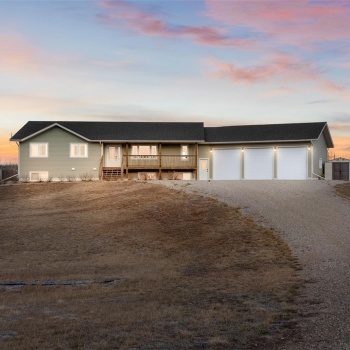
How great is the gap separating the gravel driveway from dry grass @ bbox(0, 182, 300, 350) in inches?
24.8

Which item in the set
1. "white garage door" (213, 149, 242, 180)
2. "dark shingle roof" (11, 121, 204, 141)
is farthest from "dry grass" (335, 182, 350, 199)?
"dark shingle roof" (11, 121, 204, 141)

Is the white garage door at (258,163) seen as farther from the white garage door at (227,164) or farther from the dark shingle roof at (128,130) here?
the dark shingle roof at (128,130)

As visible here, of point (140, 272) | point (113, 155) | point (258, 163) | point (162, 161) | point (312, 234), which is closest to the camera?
point (140, 272)

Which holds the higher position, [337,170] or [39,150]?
[39,150]

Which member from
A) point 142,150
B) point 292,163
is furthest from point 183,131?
point 292,163

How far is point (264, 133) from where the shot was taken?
163 feet

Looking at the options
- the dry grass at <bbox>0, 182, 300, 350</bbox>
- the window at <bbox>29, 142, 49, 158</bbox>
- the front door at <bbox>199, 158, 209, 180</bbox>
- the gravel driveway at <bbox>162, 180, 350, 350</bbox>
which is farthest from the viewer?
the front door at <bbox>199, 158, 209, 180</bbox>

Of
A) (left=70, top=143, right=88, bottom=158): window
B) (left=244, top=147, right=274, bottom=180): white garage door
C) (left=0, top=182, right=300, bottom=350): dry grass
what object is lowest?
(left=0, top=182, right=300, bottom=350): dry grass

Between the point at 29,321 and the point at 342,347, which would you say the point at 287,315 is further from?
the point at 29,321

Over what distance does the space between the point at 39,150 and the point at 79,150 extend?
351 centimetres

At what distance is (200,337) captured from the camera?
32.8 feet

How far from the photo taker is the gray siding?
4794cm

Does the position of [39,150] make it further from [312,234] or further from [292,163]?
[312,234]

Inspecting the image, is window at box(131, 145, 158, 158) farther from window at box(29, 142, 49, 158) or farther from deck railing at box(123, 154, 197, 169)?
window at box(29, 142, 49, 158)
